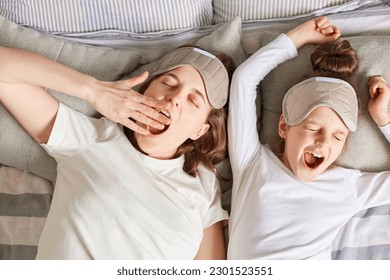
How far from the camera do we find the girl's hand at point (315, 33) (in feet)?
5.16

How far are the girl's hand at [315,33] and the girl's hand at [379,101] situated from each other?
0.21 meters

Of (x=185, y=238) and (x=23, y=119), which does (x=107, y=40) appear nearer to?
(x=23, y=119)

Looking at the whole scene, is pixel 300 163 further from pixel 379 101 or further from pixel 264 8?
pixel 264 8

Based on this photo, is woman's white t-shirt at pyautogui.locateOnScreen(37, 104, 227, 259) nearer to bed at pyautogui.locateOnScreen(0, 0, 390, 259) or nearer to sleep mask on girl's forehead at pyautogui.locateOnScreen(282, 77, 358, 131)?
bed at pyautogui.locateOnScreen(0, 0, 390, 259)

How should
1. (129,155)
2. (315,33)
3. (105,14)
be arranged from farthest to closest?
(105,14) → (315,33) → (129,155)

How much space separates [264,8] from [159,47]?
1.29 ft

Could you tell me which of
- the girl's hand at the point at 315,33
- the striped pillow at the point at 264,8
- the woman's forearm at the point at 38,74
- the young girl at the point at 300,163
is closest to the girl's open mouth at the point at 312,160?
the young girl at the point at 300,163

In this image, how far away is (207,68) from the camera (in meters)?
1.46

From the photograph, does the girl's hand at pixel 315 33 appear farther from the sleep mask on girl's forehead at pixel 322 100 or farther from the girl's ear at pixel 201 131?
the girl's ear at pixel 201 131

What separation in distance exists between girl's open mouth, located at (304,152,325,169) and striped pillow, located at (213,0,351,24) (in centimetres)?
54

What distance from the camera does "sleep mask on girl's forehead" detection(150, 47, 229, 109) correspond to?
4.75 feet

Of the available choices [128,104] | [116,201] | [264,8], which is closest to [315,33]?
[264,8]
